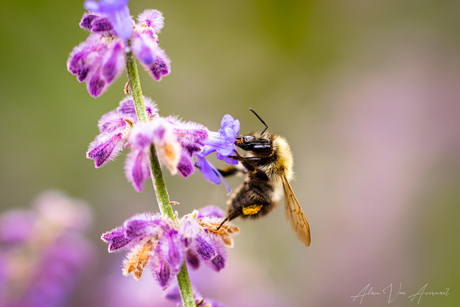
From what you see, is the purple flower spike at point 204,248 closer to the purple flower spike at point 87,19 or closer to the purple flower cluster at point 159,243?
the purple flower cluster at point 159,243

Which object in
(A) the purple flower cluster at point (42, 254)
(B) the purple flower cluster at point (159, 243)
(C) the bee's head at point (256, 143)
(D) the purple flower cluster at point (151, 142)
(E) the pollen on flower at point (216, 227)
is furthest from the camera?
(A) the purple flower cluster at point (42, 254)

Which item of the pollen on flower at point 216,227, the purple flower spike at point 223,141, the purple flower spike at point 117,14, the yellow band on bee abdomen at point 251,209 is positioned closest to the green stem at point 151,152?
Answer: the purple flower spike at point 117,14

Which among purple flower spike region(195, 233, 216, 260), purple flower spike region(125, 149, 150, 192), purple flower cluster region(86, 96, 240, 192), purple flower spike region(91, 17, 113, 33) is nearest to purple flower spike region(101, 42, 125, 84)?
purple flower spike region(91, 17, 113, 33)

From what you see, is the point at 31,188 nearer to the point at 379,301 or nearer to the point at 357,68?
the point at 379,301

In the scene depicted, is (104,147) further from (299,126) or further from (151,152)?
(299,126)

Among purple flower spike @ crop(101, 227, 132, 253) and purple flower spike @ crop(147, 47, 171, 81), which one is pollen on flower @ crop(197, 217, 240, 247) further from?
purple flower spike @ crop(147, 47, 171, 81)

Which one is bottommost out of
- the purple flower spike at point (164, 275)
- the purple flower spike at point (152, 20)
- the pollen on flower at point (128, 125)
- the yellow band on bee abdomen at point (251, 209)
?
the purple flower spike at point (164, 275)
